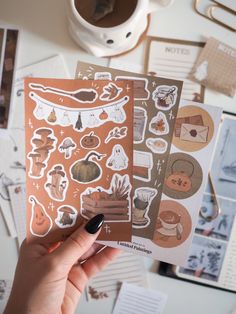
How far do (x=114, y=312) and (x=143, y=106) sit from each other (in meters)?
0.40

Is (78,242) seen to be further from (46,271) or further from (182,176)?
(182,176)

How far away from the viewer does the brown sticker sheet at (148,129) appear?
0.58 m

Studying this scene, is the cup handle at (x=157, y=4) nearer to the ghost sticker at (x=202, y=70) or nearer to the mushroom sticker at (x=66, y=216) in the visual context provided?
the ghost sticker at (x=202, y=70)

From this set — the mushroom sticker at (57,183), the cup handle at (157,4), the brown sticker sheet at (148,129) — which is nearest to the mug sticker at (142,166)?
the brown sticker sheet at (148,129)

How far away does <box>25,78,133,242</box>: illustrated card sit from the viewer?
56 centimetres

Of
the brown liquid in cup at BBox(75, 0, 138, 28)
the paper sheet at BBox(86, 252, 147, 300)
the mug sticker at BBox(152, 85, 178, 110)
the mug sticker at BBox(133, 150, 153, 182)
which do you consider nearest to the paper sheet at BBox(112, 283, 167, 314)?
the paper sheet at BBox(86, 252, 147, 300)

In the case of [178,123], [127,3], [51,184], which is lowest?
[51,184]

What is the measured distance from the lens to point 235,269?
70 centimetres

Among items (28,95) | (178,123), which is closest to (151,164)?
(178,123)

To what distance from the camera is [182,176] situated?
0.60 metres

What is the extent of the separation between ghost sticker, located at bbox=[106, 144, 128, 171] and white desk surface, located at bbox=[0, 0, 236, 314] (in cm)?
19

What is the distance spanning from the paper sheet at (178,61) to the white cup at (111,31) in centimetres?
5

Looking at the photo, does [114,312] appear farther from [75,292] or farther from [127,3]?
[127,3]

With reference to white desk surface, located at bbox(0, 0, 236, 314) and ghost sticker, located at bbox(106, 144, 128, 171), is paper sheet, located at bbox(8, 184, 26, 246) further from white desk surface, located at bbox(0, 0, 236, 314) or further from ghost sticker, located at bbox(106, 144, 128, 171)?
ghost sticker, located at bbox(106, 144, 128, 171)
